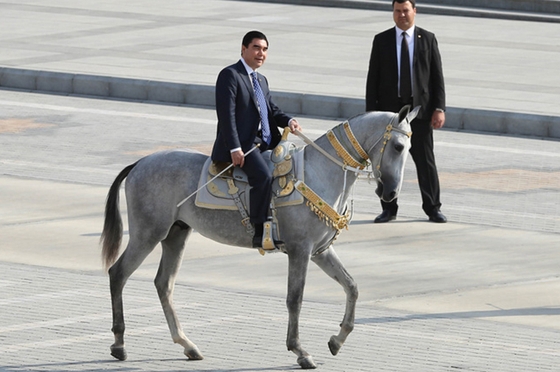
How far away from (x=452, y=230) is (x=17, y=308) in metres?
4.67

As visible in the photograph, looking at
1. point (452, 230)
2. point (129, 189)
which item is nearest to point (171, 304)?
point (129, 189)

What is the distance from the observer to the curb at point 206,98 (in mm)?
19172

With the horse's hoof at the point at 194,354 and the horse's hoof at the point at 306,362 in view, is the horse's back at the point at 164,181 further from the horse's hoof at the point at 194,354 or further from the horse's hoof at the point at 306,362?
the horse's hoof at the point at 306,362

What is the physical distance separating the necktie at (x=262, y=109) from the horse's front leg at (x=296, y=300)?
0.87 m

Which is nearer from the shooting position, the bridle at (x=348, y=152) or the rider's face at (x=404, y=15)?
the bridle at (x=348, y=152)

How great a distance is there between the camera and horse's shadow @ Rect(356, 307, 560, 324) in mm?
10508

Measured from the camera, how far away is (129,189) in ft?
31.8

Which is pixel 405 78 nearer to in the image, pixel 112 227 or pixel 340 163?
pixel 340 163

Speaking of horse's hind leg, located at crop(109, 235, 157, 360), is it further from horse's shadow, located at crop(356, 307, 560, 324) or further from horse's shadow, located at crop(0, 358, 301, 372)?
horse's shadow, located at crop(356, 307, 560, 324)

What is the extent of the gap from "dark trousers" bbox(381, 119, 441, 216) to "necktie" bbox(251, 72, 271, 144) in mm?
4528

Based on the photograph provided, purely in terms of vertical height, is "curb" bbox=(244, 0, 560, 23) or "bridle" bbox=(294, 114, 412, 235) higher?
"bridle" bbox=(294, 114, 412, 235)

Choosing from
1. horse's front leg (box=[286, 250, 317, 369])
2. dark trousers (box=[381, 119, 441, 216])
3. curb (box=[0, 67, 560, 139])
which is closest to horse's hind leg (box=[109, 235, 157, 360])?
horse's front leg (box=[286, 250, 317, 369])

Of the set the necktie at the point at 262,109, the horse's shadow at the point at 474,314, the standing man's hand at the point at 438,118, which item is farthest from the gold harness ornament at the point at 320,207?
the standing man's hand at the point at 438,118

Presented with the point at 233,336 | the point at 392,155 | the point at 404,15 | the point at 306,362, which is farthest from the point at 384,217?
the point at 392,155
